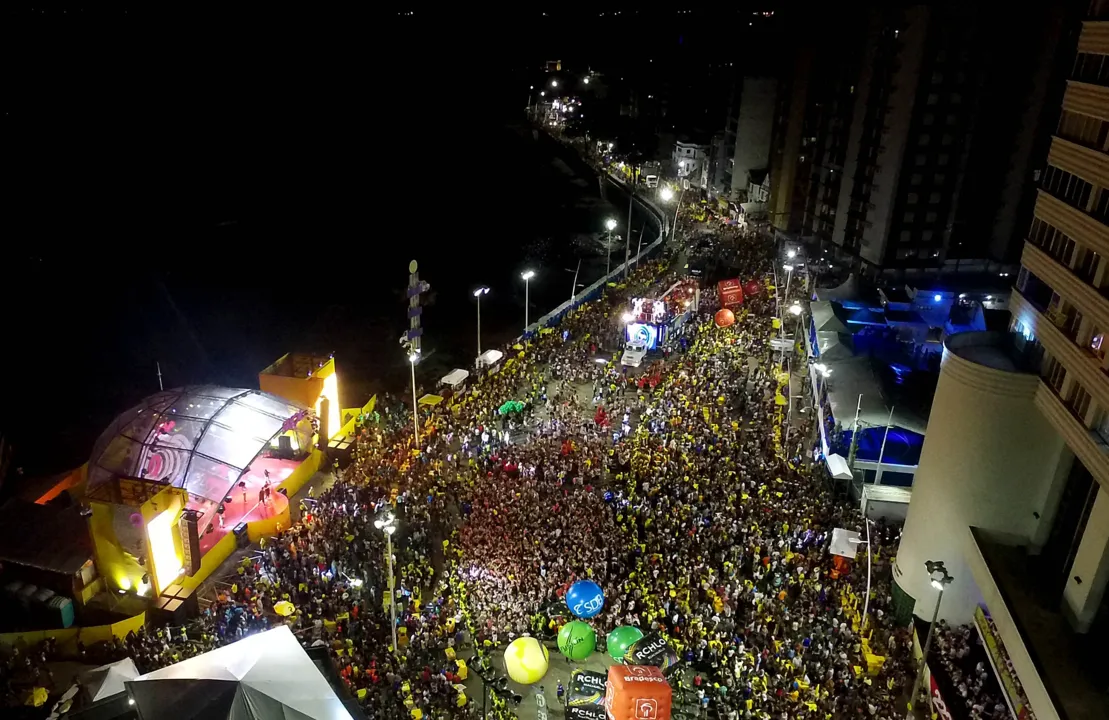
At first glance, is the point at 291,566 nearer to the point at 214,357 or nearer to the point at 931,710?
the point at 931,710

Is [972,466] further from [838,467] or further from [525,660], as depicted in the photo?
[525,660]

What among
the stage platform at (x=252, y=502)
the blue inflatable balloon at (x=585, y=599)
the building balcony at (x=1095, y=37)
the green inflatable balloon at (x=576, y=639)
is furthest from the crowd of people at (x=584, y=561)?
the building balcony at (x=1095, y=37)

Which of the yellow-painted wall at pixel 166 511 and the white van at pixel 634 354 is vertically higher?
the yellow-painted wall at pixel 166 511

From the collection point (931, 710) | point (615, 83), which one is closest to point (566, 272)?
point (931, 710)

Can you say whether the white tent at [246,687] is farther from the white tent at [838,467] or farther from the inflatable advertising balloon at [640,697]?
the white tent at [838,467]

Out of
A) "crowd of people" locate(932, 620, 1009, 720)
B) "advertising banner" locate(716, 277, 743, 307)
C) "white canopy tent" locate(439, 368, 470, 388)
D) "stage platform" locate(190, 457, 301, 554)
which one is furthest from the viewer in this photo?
"advertising banner" locate(716, 277, 743, 307)

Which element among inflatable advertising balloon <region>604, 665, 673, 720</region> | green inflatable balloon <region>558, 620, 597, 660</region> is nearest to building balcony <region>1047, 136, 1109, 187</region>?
inflatable advertising balloon <region>604, 665, 673, 720</region>

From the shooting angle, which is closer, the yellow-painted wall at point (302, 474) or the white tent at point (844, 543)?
the white tent at point (844, 543)

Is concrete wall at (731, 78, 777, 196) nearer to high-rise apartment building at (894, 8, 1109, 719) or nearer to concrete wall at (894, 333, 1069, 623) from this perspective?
high-rise apartment building at (894, 8, 1109, 719)
